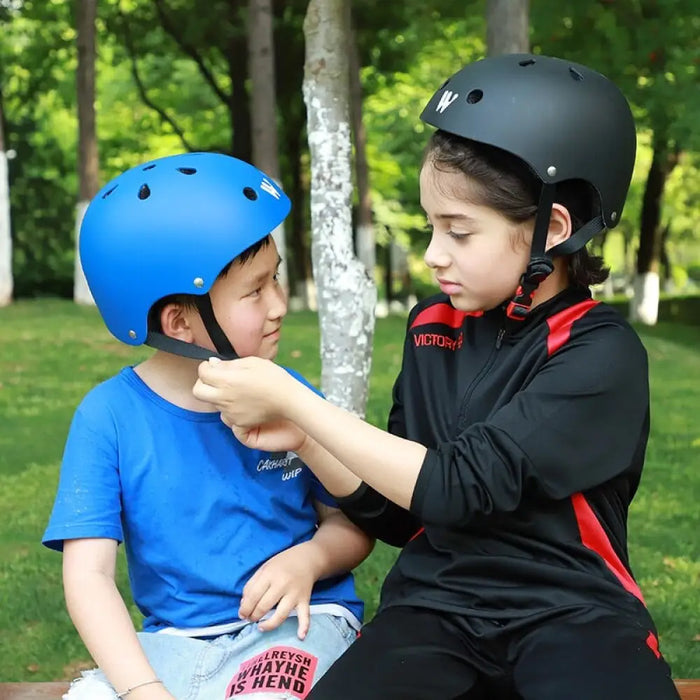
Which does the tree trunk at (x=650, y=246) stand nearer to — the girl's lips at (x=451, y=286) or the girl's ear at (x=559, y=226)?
the girl's ear at (x=559, y=226)

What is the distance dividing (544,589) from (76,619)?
3.47 ft

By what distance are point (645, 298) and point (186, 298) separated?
20375 millimetres

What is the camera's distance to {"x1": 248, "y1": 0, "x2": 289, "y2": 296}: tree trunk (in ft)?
57.5

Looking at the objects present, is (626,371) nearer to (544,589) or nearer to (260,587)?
(544,589)

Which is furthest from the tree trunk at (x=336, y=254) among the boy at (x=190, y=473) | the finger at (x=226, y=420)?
the finger at (x=226, y=420)

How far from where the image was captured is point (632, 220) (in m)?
43.5

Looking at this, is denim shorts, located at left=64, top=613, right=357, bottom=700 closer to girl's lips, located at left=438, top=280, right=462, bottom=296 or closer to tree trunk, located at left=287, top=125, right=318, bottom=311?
girl's lips, located at left=438, top=280, right=462, bottom=296

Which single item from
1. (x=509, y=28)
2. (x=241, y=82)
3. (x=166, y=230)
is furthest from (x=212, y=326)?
(x=241, y=82)

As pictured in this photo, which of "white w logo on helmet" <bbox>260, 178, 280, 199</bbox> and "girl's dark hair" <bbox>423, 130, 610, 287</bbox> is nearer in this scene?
"girl's dark hair" <bbox>423, 130, 610, 287</bbox>

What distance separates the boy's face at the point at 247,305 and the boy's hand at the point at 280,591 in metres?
0.52

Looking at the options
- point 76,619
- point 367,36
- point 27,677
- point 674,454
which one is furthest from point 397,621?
point 367,36

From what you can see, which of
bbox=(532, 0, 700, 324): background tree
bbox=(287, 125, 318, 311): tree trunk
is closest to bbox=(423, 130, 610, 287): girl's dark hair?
bbox=(532, 0, 700, 324): background tree

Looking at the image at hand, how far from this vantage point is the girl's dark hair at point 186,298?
2838 mm

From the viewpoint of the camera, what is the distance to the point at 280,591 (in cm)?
273
